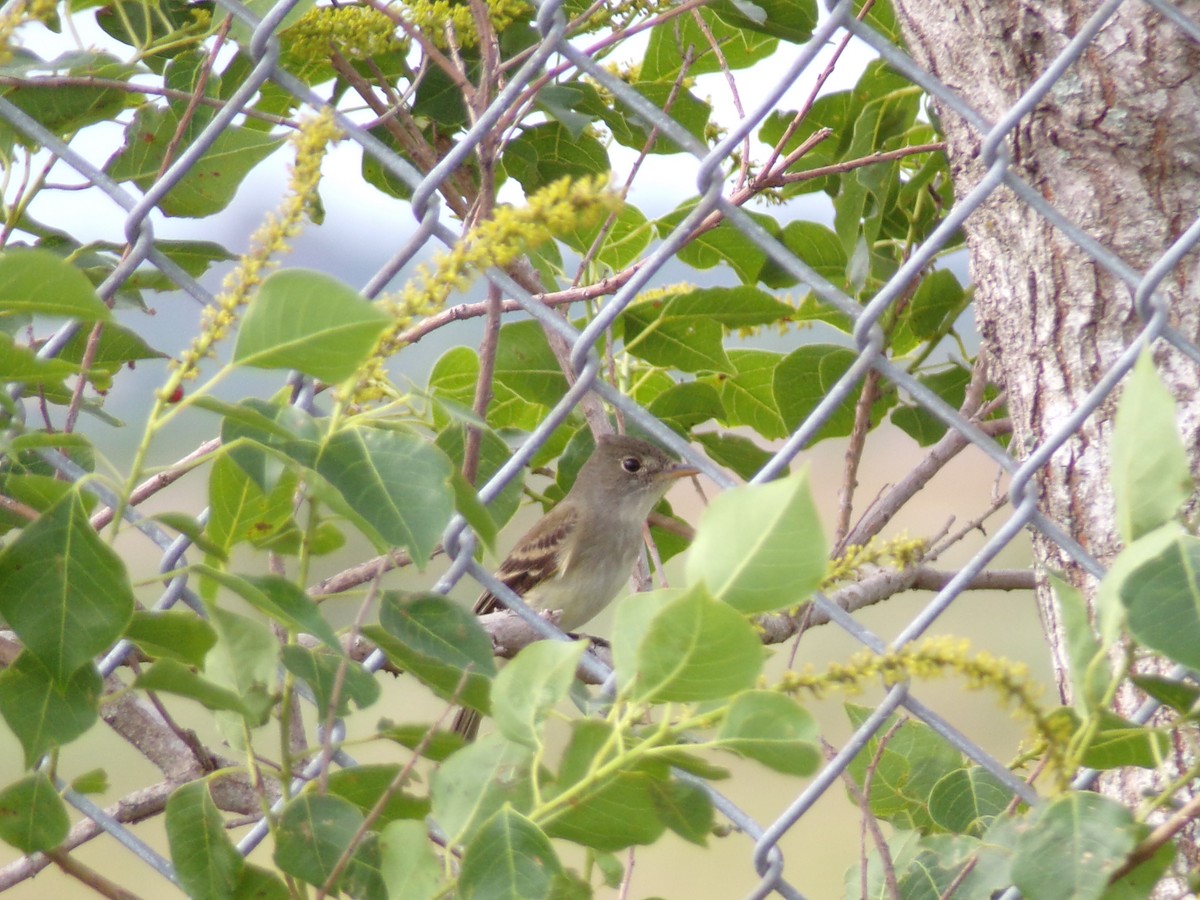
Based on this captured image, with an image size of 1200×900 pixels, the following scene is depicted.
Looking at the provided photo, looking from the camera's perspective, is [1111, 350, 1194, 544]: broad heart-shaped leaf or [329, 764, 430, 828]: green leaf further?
[329, 764, 430, 828]: green leaf

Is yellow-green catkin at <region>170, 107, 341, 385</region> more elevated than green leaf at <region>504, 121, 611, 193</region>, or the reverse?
green leaf at <region>504, 121, 611, 193</region>

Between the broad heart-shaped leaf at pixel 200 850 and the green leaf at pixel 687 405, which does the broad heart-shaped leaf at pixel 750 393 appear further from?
the broad heart-shaped leaf at pixel 200 850

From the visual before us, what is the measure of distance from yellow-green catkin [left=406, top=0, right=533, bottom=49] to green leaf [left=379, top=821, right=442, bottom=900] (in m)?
0.99

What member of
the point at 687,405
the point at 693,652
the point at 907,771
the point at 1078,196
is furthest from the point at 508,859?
the point at 687,405

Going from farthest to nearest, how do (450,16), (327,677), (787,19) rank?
(787,19)
(450,16)
(327,677)

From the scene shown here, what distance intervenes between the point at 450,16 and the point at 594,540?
291 cm

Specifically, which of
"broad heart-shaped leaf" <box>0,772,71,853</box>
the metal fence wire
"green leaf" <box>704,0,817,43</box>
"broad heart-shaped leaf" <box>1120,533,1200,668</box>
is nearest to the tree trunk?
the metal fence wire

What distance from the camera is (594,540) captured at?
176 inches

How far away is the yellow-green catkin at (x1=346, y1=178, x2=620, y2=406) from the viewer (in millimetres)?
979

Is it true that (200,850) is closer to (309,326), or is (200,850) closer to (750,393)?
(309,326)

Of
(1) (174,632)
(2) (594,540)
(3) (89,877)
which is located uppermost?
(1) (174,632)

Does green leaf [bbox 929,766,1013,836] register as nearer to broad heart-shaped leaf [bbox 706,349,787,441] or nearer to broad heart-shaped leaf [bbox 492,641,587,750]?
broad heart-shaped leaf [bbox 492,641,587,750]

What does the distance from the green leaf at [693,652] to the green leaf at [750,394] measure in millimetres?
1812

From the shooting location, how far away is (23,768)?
3.61 feet
